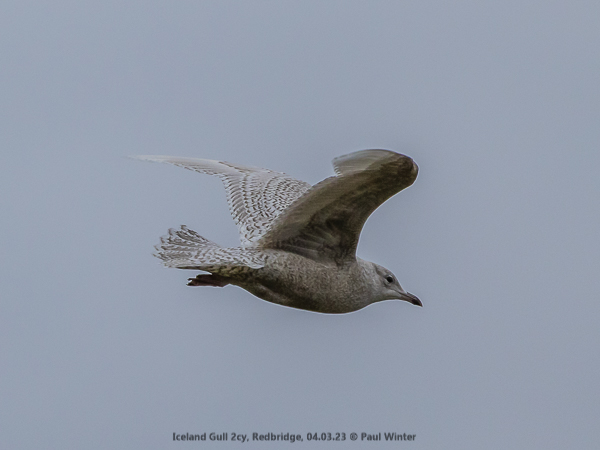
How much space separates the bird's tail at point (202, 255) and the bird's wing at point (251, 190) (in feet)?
1.45

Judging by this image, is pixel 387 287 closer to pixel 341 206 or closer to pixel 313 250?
pixel 313 250

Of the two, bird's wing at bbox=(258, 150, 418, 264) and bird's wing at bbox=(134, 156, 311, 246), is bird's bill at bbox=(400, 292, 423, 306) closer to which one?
bird's wing at bbox=(258, 150, 418, 264)

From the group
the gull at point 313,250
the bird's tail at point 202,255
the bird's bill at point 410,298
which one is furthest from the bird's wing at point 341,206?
the bird's bill at point 410,298

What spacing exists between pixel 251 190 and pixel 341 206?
265cm

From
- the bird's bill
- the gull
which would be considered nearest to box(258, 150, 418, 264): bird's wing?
the gull

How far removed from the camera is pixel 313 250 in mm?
11117

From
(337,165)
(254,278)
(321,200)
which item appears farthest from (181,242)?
(337,165)

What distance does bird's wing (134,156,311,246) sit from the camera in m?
11.9

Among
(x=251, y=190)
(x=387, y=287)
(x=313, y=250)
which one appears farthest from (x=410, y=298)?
(x=251, y=190)

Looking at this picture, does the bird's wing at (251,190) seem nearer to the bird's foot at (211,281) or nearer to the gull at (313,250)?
the gull at (313,250)

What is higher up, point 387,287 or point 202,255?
point 202,255

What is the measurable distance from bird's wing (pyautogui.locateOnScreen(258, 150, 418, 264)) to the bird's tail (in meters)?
0.43

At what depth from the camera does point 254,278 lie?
35.3ft

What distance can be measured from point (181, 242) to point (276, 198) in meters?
1.67
